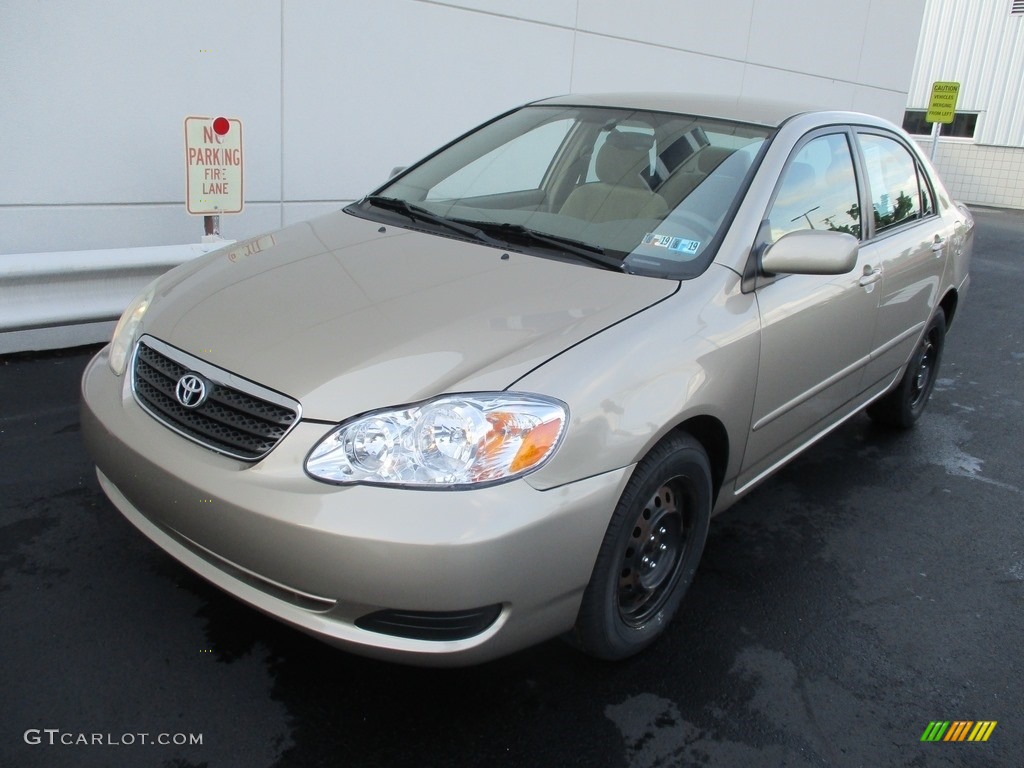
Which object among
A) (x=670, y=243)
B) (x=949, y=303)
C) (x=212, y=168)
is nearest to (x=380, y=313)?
(x=670, y=243)

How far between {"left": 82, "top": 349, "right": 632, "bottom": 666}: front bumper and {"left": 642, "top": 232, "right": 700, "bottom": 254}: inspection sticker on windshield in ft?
3.02

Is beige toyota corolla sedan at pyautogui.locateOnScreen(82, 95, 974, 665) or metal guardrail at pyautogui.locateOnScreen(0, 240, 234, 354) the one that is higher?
beige toyota corolla sedan at pyautogui.locateOnScreen(82, 95, 974, 665)

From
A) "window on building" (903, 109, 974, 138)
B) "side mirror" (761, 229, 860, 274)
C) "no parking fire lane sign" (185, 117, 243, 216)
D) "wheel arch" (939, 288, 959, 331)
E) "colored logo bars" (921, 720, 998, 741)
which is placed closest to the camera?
"colored logo bars" (921, 720, 998, 741)

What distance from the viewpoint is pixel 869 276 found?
3.55 metres

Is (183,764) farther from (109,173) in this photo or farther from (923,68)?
(923,68)

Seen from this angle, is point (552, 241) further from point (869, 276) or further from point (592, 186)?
point (869, 276)

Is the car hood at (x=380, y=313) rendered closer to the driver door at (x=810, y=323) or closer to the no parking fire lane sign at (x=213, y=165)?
the driver door at (x=810, y=323)

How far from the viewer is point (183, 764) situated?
215 centimetres

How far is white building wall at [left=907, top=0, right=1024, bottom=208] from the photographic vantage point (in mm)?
20391

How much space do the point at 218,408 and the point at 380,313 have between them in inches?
20.8

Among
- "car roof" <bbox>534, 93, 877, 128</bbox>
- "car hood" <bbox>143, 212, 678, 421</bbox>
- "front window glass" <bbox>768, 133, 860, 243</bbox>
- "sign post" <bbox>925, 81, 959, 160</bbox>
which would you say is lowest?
"car hood" <bbox>143, 212, 678, 421</bbox>

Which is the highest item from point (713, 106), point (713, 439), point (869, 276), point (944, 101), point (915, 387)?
point (944, 101)
